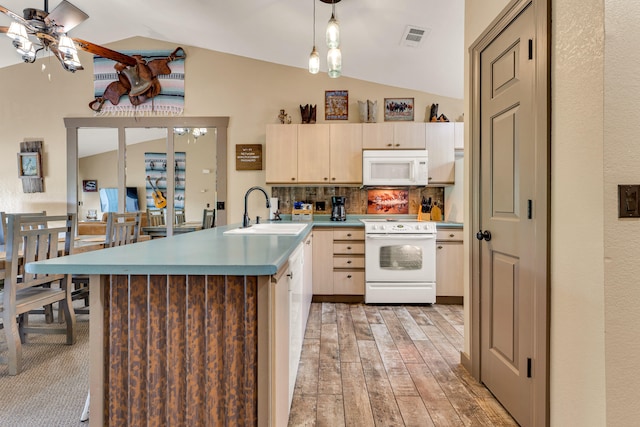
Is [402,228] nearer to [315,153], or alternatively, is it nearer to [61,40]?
[315,153]

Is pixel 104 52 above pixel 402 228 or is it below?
above

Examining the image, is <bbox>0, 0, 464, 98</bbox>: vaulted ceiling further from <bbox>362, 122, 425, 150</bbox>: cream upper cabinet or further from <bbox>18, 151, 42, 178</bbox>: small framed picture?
<bbox>18, 151, 42, 178</bbox>: small framed picture

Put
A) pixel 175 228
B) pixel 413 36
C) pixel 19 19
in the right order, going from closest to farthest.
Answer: pixel 19 19 < pixel 413 36 < pixel 175 228

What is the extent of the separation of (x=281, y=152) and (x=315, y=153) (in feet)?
1.36

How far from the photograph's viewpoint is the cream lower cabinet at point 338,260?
3.83 m

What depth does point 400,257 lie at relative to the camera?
12.2 feet

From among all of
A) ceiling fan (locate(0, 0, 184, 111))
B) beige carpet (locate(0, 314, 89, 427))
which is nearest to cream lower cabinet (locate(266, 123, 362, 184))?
ceiling fan (locate(0, 0, 184, 111))

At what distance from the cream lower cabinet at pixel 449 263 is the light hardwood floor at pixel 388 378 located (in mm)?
526

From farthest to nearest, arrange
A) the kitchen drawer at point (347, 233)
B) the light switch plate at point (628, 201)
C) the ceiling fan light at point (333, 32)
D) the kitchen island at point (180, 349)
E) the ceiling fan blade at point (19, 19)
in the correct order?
the kitchen drawer at point (347, 233) < the ceiling fan blade at point (19, 19) < the ceiling fan light at point (333, 32) < the kitchen island at point (180, 349) < the light switch plate at point (628, 201)

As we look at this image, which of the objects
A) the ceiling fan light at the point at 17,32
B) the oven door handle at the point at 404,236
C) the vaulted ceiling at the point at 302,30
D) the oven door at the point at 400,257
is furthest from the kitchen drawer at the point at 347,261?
the ceiling fan light at the point at 17,32

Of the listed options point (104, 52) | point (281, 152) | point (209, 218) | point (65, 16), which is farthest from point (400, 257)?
point (104, 52)

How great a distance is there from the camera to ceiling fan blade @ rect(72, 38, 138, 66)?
11.3 ft

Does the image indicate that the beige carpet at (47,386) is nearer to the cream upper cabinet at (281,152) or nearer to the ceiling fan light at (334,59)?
the cream upper cabinet at (281,152)

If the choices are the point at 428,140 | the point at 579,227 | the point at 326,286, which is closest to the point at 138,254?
the point at 579,227
